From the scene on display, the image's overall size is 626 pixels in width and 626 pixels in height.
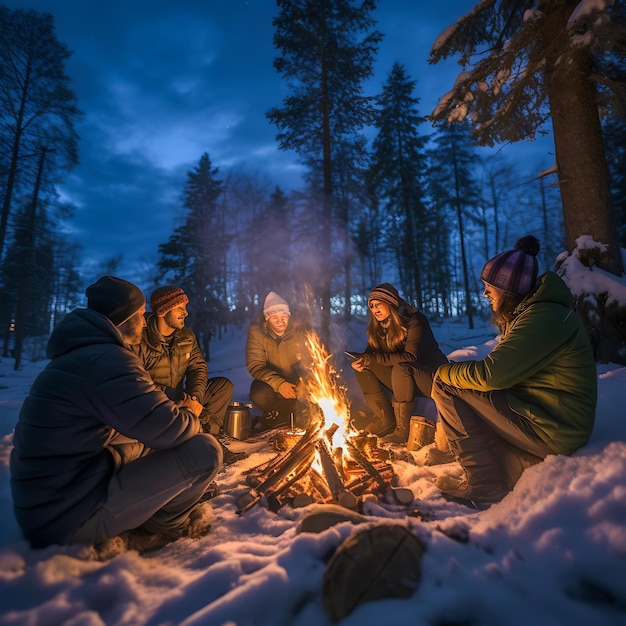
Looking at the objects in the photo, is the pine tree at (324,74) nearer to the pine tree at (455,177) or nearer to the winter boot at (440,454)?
the winter boot at (440,454)

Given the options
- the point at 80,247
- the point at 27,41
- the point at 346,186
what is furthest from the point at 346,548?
the point at 80,247

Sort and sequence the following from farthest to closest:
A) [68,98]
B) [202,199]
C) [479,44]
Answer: [202,199], [68,98], [479,44]

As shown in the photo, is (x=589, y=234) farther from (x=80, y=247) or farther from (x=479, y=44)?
(x=80, y=247)

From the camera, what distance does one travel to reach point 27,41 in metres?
14.3

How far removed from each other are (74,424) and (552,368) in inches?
123

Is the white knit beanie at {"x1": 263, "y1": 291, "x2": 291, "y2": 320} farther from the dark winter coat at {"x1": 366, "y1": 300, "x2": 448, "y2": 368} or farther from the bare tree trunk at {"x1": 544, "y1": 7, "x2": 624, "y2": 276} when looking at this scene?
the bare tree trunk at {"x1": 544, "y1": 7, "x2": 624, "y2": 276}

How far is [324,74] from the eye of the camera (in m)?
12.9

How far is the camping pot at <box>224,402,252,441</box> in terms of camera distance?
470cm

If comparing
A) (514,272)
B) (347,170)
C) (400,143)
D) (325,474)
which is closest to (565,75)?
(514,272)

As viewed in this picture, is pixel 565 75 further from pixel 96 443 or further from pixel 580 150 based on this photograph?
pixel 96 443

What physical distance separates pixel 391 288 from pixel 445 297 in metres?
27.9

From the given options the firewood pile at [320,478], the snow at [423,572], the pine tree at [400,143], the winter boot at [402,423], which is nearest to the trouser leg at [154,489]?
the snow at [423,572]

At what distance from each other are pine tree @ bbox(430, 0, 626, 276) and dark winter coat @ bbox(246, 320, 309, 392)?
488 cm

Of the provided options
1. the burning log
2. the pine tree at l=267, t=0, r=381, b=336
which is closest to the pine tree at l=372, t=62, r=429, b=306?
the pine tree at l=267, t=0, r=381, b=336
